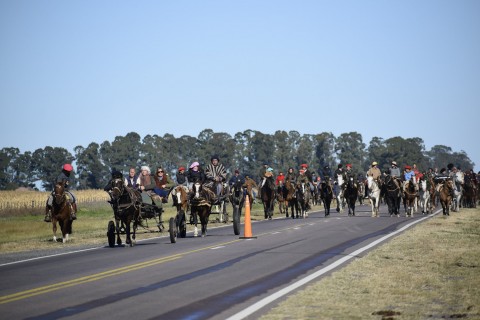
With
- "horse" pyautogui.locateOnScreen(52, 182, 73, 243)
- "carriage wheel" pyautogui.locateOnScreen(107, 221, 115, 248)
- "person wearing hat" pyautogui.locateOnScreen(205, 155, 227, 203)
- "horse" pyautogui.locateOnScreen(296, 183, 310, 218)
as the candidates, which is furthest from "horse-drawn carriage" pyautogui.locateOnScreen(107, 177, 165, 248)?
"horse" pyautogui.locateOnScreen(296, 183, 310, 218)

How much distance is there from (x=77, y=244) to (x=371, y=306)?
16.8 m

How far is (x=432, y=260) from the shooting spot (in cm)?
1955

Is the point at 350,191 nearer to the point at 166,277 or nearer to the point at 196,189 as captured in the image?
the point at 196,189

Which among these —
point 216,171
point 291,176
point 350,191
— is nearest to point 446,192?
point 350,191

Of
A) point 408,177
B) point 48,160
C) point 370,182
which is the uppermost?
point 48,160

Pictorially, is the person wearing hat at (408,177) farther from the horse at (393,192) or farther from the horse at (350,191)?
the horse at (350,191)

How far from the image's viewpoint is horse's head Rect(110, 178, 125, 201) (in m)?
24.6

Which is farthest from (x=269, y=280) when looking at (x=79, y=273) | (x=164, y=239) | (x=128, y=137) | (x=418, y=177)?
(x=128, y=137)

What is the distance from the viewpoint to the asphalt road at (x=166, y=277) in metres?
12.3

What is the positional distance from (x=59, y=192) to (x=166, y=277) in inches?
498

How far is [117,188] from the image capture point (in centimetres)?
2461

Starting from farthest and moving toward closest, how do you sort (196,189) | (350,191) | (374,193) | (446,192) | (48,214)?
(350,191)
(374,193)
(446,192)
(48,214)
(196,189)

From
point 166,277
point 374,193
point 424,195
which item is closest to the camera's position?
point 166,277

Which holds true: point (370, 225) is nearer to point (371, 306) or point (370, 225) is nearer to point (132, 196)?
point (132, 196)
